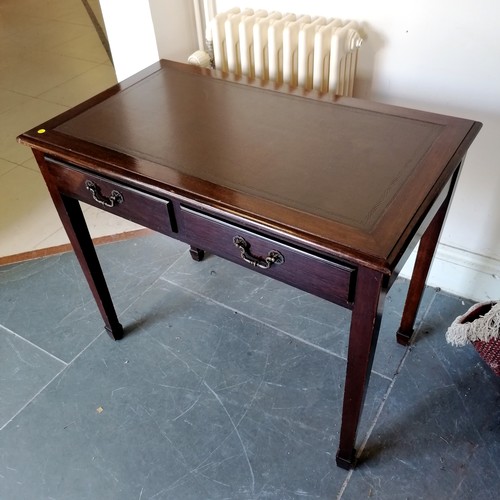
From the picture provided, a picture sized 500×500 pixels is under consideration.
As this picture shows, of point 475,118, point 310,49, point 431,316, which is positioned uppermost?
point 310,49

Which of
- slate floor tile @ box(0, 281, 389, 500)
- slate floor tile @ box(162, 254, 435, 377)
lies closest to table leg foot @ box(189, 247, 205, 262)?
slate floor tile @ box(162, 254, 435, 377)

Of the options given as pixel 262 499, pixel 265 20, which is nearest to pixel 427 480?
pixel 262 499

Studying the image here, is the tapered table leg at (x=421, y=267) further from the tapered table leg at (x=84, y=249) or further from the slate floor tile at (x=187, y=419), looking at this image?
the tapered table leg at (x=84, y=249)

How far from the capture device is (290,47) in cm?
140

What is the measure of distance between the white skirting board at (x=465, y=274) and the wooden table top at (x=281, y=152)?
630 mm

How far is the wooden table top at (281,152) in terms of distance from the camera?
35.8 inches

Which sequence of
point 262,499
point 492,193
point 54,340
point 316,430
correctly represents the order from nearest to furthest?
point 262,499, point 316,430, point 492,193, point 54,340

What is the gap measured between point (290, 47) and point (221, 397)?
1.01 m

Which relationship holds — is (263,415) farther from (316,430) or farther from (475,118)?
(475,118)

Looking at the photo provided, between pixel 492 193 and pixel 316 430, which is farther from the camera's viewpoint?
pixel 492 193

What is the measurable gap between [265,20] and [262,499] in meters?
1.28

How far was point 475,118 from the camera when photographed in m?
1.39

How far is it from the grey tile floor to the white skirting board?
49 millimetres

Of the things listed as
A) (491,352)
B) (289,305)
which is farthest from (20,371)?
(491,352)
